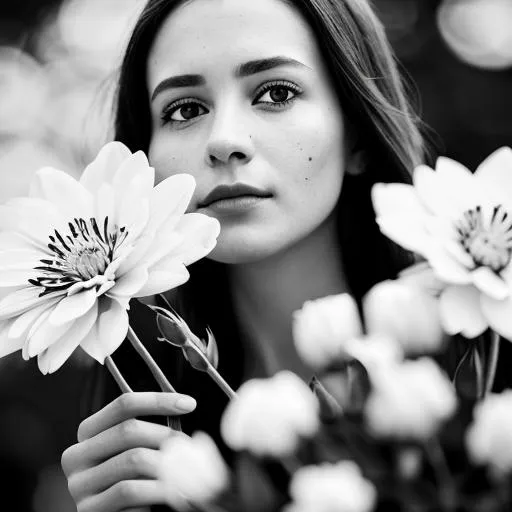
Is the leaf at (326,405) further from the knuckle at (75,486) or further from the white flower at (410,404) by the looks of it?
the knuckle at (75,486)

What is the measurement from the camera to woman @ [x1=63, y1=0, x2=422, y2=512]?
1.93 feet

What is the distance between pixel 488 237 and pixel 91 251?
0.22m

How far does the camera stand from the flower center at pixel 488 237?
426 millimetres

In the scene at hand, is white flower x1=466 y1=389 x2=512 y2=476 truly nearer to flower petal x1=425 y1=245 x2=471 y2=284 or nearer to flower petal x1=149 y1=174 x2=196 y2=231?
flower petal x1=425 y1=245 x2=471 y2=284

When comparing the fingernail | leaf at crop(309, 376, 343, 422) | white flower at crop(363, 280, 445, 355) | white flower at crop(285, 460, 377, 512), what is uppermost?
the fingernail

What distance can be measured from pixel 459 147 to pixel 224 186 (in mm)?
837

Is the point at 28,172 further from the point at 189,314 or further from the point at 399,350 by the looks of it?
the point at 399,350

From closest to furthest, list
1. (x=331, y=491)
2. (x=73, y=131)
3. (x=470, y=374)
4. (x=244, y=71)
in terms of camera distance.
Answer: (x=331, y=491) < (x=470, y=374) < (x=244, y=71) < (x=73, y=131)

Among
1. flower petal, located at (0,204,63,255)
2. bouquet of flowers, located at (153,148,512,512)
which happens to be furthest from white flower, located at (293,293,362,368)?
flower petal, located at (0,204,63,255)

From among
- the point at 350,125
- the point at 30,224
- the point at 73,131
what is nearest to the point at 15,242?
the point at 30,224

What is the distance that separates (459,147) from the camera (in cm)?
137

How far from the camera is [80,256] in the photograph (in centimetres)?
49

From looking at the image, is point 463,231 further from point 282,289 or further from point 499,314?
point 282,289

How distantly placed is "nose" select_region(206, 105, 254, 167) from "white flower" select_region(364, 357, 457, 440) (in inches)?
12.0
